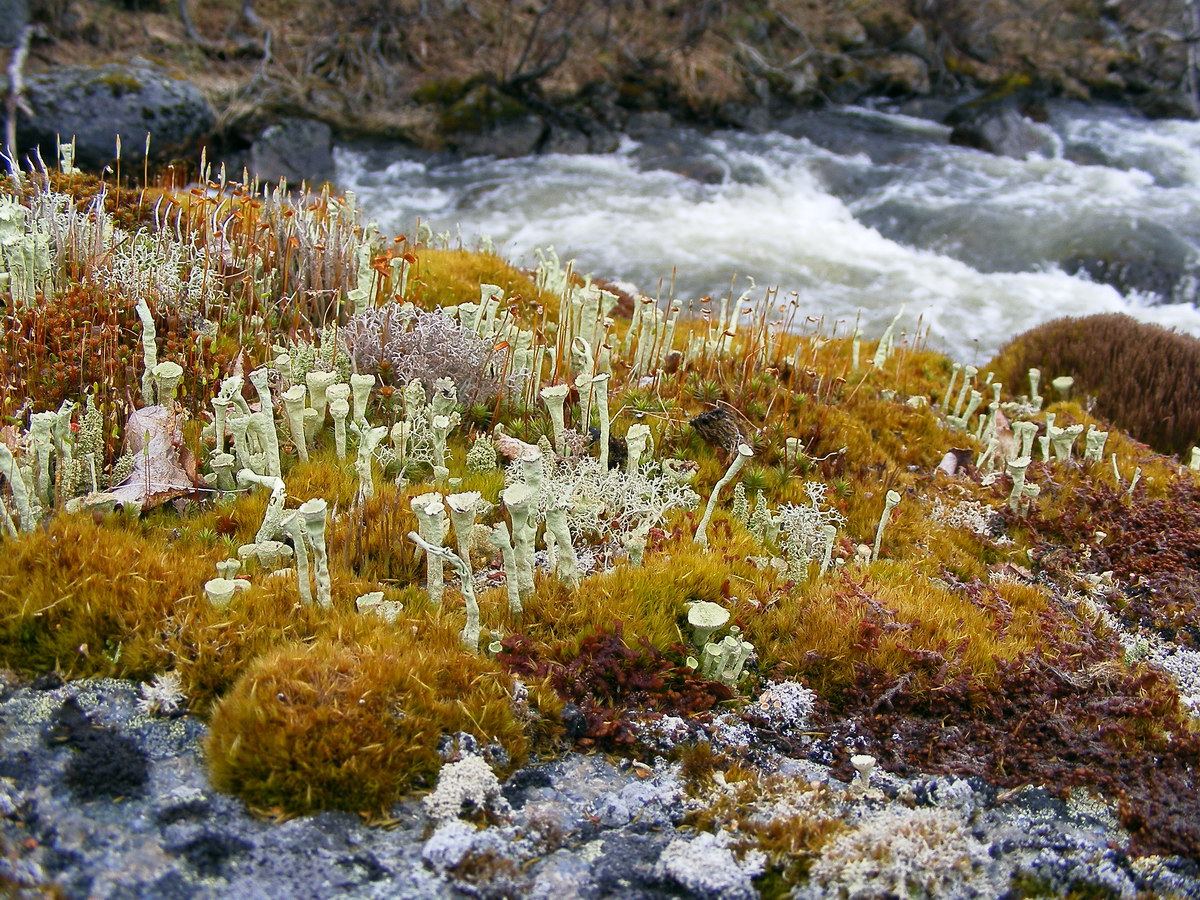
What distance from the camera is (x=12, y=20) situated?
19.5m

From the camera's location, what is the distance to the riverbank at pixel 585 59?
70.9 ft

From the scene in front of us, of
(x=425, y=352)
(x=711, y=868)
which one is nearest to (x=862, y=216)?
(x=425, y=352)

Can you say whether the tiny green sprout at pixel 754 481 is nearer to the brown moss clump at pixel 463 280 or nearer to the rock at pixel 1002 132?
the brown moss clump at pixel 463 280

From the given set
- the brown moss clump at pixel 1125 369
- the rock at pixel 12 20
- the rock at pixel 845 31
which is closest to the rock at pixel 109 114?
the rock at pixel 12 20

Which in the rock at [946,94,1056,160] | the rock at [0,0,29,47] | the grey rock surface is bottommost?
the grey rock surface

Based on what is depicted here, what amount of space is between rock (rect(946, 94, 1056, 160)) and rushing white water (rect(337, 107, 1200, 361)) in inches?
17.6

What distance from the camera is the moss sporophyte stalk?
12.2 ft

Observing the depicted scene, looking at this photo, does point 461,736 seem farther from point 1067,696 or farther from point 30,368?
→ point 30,368

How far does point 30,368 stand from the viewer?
540cm

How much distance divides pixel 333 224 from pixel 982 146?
21646mm

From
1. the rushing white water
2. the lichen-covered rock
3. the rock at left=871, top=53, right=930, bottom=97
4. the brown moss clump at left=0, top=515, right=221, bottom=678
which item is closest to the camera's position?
the lichen-covered rock

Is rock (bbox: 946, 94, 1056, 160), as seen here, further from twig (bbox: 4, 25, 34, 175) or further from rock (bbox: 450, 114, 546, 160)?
twig (bbox: 4, 25, 34, 175)

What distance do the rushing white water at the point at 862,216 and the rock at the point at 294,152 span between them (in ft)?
1.81

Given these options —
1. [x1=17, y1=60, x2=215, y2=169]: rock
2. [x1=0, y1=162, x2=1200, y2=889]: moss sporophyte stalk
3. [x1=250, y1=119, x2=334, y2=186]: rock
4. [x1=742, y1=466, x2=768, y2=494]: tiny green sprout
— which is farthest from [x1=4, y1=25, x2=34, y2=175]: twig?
[x1=742, y1=466, x2=768, y2=494]: tiny green sprout
